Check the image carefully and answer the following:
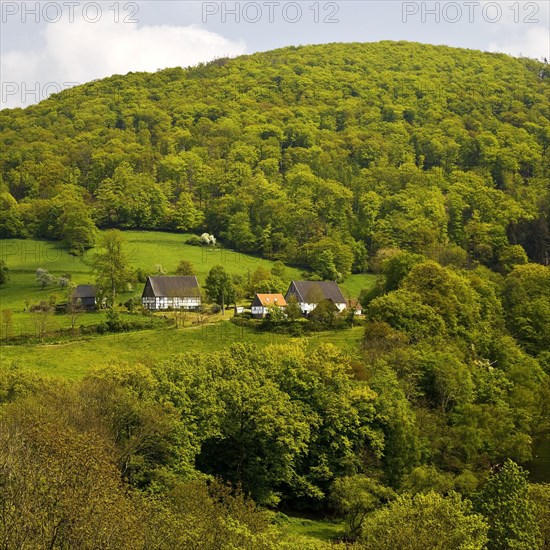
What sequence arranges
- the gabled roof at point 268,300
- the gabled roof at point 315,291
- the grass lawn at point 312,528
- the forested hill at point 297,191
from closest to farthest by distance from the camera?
the grass lawn at point 312,528
the gabled roof at point 268,300
the gabled roof at point 315,291
the forested hill at point 297,191

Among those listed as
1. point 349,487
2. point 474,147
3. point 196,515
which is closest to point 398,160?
point 474,147

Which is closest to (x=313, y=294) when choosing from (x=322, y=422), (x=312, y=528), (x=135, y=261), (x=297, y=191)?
(x=135, y=261)

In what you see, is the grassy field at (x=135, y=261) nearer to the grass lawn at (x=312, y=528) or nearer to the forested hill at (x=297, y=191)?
the forested hill at (x=297, y=191)

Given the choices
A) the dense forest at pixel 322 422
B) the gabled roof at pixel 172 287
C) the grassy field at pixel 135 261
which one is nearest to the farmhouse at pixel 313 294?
the dense forest at pixel 322 422

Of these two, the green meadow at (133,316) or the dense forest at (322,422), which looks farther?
the green meadow at (133,316)

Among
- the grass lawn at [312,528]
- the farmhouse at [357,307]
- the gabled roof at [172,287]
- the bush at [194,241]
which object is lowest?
the grass lawn at [312,528]

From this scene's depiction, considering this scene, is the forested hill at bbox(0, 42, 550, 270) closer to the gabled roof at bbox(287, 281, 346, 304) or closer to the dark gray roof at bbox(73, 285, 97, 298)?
the gabled roof at bbox(287, 281, 346, 304)

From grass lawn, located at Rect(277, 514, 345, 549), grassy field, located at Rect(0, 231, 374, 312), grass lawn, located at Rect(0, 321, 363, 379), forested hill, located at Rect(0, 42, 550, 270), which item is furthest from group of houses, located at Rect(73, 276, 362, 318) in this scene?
grass lawn, located at Rect(277, 514, 345, 549)
